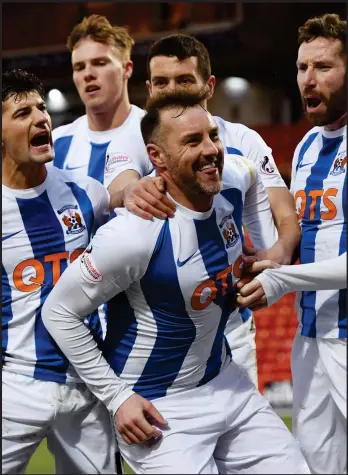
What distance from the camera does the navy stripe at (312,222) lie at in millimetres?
3555

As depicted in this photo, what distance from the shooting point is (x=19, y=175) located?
3.35 meters

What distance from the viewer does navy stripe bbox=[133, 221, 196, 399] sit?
9.84 feet

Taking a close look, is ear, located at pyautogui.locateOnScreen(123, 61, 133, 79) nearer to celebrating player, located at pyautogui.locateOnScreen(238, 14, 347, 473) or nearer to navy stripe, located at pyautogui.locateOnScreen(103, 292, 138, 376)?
celebrating player, located at pyautogui.locateOnScreen(238, 14, 347, 473)

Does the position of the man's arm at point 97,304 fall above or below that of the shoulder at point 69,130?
below

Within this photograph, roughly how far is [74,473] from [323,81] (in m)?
2.05

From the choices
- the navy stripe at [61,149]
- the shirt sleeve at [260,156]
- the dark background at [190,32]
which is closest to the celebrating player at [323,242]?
the shirt sleeve at [260,156]

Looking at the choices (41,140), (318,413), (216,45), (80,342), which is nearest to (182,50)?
(41,140)

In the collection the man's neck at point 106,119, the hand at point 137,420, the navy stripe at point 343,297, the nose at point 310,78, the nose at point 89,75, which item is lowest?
the hand at point 137,420

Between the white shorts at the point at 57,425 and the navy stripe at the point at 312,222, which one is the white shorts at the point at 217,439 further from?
the navy stripe at the point at 312,222

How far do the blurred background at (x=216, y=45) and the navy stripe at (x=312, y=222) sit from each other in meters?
7.67

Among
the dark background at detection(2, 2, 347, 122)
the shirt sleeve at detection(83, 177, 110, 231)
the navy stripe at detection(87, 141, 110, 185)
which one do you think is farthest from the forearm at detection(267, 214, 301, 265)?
the dark background at detection(2, 2, 347, 122)

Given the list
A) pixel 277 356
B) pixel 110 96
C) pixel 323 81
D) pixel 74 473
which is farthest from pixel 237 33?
pixel 74 473

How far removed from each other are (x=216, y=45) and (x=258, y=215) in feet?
29.3

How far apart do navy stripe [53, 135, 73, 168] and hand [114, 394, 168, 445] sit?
1757 millimetres
